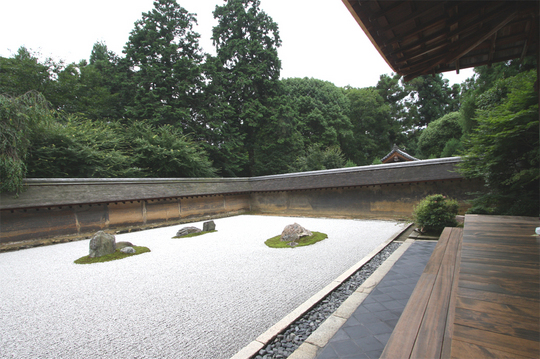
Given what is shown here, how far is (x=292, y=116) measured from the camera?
1861 cm

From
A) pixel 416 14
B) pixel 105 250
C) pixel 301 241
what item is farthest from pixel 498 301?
pixel 105 250

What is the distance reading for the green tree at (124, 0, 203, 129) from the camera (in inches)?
612

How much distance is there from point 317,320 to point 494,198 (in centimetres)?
471

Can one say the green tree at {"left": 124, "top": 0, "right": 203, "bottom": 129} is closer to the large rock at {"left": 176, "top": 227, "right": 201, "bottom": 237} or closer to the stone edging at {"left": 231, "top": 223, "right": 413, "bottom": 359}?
the large rock at {"left": 176, "top": 227, "right": 201, "bottom": 237}

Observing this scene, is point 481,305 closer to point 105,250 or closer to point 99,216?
point 105,250

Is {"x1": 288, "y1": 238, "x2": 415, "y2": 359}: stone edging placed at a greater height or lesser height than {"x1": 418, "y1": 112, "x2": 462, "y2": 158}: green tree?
lesser

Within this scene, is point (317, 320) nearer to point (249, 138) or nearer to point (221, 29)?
point (249, 138)

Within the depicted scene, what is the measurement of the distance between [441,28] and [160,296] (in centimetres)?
452

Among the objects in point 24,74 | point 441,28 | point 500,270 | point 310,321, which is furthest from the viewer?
point 24,74

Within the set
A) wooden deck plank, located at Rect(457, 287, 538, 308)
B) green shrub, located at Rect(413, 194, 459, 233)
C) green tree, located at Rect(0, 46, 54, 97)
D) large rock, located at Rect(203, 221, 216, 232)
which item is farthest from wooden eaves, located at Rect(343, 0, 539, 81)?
green tree, located at Rect(0, 46, 54, 97)

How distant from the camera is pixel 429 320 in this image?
71.2 inches

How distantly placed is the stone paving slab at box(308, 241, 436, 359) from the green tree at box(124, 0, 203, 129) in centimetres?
1518

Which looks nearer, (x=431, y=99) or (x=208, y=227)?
(x=208, y=227)

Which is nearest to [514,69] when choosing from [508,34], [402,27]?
[508,34]
